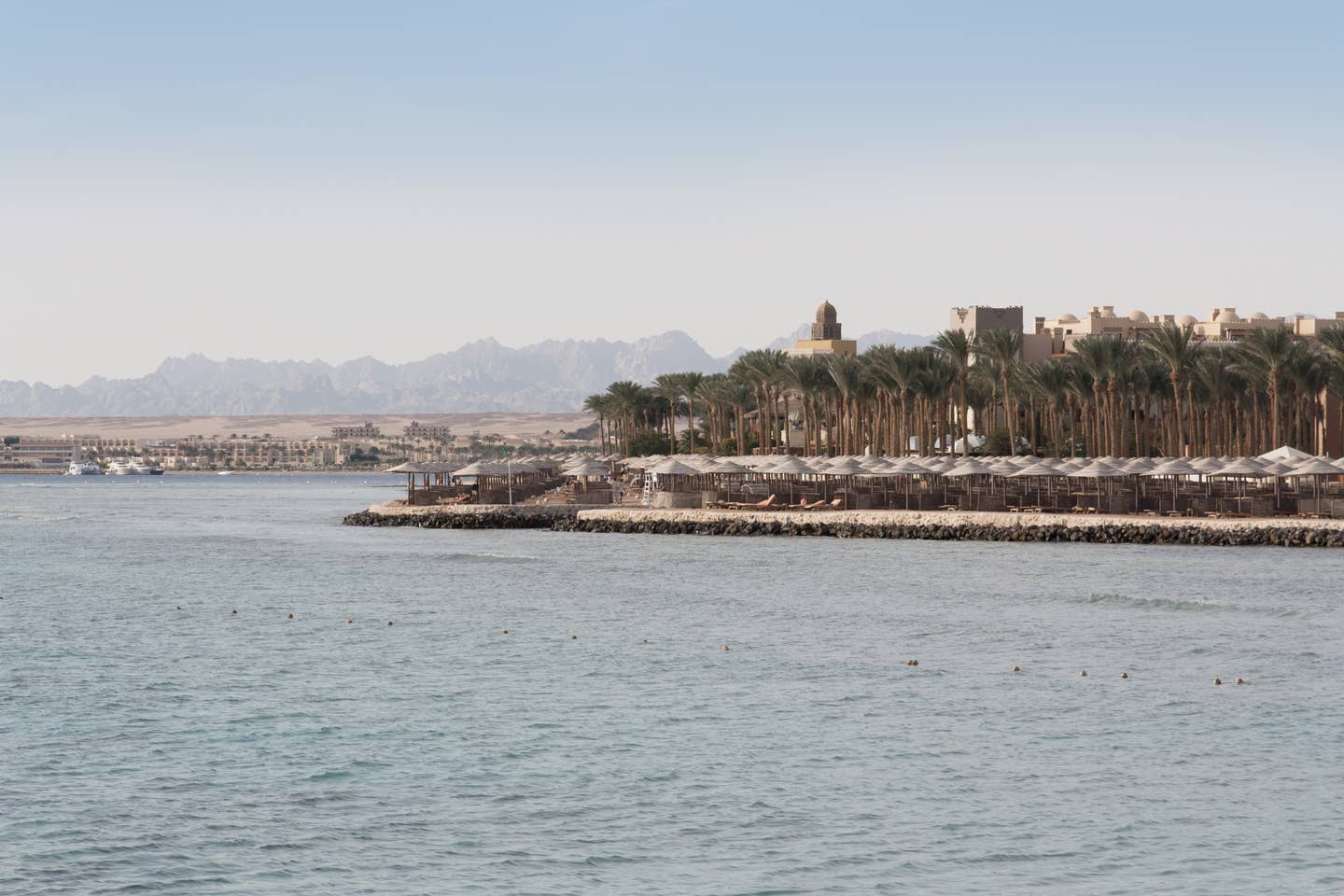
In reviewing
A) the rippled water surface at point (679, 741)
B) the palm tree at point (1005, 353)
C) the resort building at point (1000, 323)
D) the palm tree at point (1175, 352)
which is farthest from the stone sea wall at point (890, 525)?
the resort building at point (1000, 323)

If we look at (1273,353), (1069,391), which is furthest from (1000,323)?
(1273,353)

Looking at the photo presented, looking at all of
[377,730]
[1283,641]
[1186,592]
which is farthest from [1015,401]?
[377,730]

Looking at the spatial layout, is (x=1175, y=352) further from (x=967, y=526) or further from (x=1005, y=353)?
(x=967, y=526)

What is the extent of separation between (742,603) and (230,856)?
24515mm

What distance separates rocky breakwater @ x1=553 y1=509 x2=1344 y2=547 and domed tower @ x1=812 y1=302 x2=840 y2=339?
12014cm

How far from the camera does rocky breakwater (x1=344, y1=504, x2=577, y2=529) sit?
78688 millimetres

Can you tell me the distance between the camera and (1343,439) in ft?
322

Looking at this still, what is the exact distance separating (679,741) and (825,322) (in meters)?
179

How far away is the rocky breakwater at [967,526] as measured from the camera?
189ft

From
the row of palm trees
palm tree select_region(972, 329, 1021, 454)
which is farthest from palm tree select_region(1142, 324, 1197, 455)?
palm tree select_region(972, 329, 1021, 454)

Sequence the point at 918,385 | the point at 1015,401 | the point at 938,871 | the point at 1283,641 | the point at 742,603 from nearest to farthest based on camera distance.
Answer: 1. the point at 938,871
2. the point at 1283,641
3. the point at 742,603
4. the point at 918,385
5. the point at 1015,401

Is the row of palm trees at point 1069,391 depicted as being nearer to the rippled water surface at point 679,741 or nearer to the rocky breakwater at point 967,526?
the rocky breakwater at point 967,526

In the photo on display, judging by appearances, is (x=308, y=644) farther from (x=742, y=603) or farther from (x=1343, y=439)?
(x=1343, y=439)

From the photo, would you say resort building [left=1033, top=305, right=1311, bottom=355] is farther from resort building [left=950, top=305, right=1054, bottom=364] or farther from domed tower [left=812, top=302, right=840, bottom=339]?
domed tower [left=812, top=302, right=840, bottom=339]
